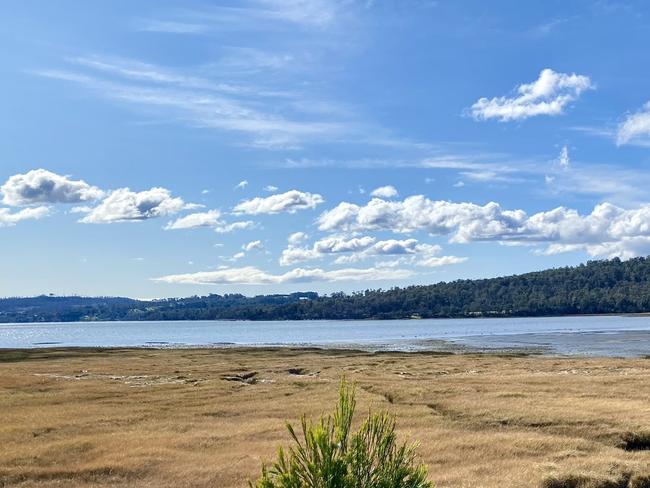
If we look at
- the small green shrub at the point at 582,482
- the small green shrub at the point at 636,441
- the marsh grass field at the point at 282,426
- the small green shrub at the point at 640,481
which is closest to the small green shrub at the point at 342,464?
the marsh grass field at the point at 282,426

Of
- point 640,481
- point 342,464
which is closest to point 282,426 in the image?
point 640,481

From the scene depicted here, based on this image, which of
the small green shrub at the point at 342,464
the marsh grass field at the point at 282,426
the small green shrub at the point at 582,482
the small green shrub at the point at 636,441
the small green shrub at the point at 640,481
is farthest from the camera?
the small green shrub at the point at 636,441

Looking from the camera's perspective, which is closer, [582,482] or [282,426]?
[582,482]

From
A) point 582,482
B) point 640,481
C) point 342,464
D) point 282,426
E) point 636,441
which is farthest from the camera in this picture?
point 282,426

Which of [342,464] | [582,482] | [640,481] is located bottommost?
[640,481]

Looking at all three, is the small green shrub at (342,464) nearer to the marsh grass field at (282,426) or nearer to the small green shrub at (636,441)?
the marsh grass field at (282,426)

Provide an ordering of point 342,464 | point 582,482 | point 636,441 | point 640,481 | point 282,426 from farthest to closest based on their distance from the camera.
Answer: point 282,426 → point 636,441 → point 640,481 → point 582,482 → point 342,464

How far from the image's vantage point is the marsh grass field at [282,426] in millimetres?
25281

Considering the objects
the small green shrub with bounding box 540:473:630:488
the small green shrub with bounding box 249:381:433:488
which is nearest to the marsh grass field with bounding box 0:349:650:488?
the small green shrub with bounding box 540:473:630:488

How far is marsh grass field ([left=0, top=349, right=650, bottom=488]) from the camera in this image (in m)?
25.3

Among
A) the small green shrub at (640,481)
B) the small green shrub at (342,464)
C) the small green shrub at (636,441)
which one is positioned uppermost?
the small green shrub at (342,464)

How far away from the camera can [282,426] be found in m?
33.4

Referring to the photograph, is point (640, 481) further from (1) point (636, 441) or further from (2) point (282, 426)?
(2) point (282, 426)

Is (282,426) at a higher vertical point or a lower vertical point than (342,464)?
lower
